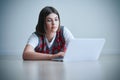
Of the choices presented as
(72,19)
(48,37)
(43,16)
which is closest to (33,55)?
(48,37)

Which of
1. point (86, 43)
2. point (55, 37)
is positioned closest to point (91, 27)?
point (55, 37)

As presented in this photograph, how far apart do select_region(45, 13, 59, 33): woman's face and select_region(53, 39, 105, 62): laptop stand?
13.5 inches

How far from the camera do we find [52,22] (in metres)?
2.65

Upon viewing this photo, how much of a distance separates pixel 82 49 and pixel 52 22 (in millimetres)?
502

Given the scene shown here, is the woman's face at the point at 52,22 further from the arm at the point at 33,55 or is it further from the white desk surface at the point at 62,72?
the white desk surface at the point at 62,72

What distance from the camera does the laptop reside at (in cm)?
222

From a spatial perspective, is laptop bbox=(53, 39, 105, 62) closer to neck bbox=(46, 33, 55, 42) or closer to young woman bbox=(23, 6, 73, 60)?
young woman bbox=(23, 6, 73, 60)

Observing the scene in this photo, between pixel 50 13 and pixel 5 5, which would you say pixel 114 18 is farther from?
pixel 50 13

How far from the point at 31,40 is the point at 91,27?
138 inches

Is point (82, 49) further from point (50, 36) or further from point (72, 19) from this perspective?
point (72, 19)

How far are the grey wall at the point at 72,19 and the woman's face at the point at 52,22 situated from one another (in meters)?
3.30

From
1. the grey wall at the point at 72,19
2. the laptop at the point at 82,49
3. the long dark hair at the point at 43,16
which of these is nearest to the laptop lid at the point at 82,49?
the laptop at the point at 82,49

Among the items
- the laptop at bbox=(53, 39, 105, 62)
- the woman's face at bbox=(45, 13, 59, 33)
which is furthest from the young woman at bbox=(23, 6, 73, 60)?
the laptop at bbox=(53, 39, 105, 62)

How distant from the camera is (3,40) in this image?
6.11 m
